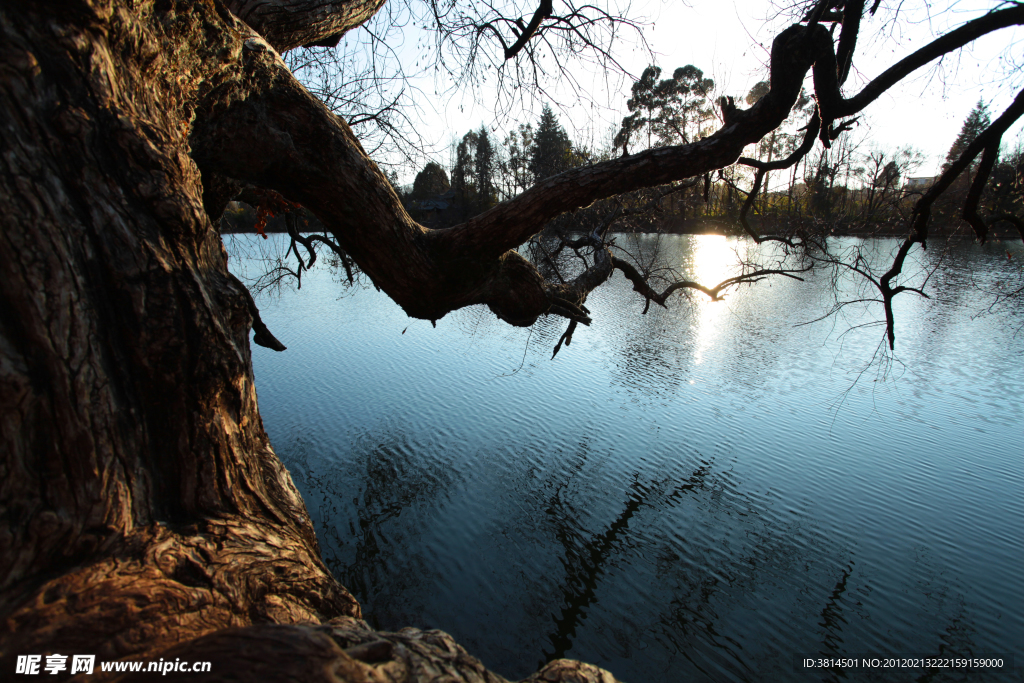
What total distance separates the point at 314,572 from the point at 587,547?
4.17 m

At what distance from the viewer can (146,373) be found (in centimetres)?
108

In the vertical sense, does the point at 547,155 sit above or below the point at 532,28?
above

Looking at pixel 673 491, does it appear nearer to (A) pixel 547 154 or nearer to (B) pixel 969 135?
(A) pixel 547 154

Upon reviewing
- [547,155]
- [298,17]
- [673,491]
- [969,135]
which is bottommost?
[673,491]

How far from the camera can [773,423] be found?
7270 millimetres

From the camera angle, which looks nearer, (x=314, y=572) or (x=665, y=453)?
(x=314, y=572)

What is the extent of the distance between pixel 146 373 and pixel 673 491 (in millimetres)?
5722

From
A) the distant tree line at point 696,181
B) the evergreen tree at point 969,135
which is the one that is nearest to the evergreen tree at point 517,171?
the distant tree line at point 696,181

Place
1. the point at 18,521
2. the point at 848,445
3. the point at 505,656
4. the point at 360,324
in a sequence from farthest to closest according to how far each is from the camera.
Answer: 1. the point at 360,324
2. the point at 848,445
3. the point at 505,656
4. the point at 18,521

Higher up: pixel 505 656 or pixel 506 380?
pixel 506 380

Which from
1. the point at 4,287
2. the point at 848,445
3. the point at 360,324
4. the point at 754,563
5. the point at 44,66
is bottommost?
the point at 754,563

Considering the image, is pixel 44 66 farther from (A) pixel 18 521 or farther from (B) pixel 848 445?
(B) pixel 848 445

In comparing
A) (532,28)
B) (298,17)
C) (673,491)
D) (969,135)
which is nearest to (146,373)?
(298,17)

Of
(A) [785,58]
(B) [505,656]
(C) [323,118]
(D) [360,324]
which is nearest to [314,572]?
(C) [323,118]
